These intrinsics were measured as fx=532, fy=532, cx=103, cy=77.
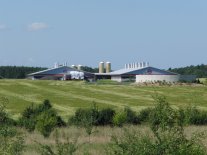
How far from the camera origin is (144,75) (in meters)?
86.8

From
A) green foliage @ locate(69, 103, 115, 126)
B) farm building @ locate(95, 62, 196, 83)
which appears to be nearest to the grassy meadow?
green foliage @ locate(69, 103, 115, 126)

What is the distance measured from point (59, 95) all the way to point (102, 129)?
31745 mm

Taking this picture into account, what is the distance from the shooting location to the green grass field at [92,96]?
49.6 meters

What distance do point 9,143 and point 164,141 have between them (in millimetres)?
3348

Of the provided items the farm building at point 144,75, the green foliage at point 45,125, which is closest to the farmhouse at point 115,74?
the farm building at point 144,75

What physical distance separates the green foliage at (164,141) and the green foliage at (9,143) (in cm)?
201

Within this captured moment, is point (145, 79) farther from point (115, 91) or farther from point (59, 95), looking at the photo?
point (59, 95)

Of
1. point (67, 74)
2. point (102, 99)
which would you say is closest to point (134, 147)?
point (102, 99)

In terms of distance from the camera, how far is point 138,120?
32.4 metres

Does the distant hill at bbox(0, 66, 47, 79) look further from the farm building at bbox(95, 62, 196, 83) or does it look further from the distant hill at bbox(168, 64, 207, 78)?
the distant hill at bbox(168, 64, 207, 78)

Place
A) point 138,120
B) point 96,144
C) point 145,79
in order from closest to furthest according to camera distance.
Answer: point 96,144 < point 138,120 < point 145,79

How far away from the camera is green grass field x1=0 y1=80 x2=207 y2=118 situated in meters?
49.6

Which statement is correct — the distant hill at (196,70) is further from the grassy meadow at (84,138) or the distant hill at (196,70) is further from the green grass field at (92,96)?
the grassy meadow at (84,138)

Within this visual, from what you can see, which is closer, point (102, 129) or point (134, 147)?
point (134, 147)
